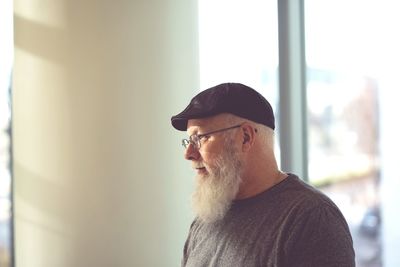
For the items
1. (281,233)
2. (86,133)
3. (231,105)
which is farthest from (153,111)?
(281,233)

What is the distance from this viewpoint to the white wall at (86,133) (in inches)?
77.0

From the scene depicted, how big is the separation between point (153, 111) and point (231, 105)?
0.80 meters

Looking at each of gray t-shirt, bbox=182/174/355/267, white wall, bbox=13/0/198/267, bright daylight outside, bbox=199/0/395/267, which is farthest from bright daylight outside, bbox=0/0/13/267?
gray t-shirt, bbox=182/174/355/267

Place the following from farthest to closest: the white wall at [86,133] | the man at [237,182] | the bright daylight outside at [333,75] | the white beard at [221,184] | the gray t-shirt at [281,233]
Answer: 1. the bright daylight outside at [333,75]
2. the white wall at [86,133]
3. the white beard at [221,184]
4. the man at [237,182]
5. the gray t-shirt at [281,233]

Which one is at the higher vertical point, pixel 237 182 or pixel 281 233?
pixel 237 182

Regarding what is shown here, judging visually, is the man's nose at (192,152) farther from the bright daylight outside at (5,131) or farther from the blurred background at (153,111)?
the bright daylight outside at (5,131)

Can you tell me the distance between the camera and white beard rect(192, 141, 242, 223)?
1368 mm

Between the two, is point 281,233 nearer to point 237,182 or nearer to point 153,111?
point 237,182

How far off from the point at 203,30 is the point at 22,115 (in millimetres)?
979

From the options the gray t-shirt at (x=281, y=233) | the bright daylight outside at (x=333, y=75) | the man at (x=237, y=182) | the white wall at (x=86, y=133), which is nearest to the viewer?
the gray t-shirt at (x=281, y=233)

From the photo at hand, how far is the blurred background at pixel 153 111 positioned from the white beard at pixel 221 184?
704mm

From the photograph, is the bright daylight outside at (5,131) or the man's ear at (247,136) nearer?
the man's ear at (247,136)

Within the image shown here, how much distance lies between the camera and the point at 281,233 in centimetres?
121

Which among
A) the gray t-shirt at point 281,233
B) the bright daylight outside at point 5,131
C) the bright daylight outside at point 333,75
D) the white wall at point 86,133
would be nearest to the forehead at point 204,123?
the gray t-shirt at point 281,233
